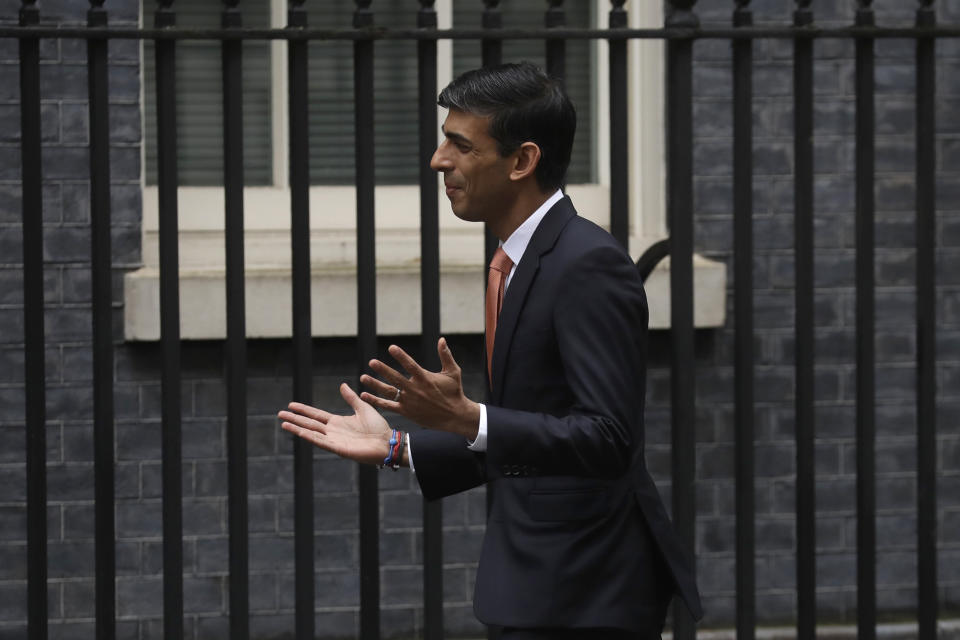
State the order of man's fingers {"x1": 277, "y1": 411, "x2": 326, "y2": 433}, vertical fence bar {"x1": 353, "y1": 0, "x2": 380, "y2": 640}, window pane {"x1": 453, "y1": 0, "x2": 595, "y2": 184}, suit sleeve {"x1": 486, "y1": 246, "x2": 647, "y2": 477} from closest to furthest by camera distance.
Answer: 1. suit sleeve {"x1": 486, "y1": 246, "x2": 647, "y2": 477}
2. man's fingers {"x1": 277, "y1": 411, "x2": 326, "y2": 433}
3. vertical fence bar {"x1": 353, "y1": 0, "x2": 380, "y2": 640}
4. window pane {"x1": 453, "y1": 0, "x2": 595, "y2": 184}

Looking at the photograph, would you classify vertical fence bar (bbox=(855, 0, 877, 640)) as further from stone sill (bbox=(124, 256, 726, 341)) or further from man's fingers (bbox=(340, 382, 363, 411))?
stone sill (bbox=(124, 256, 726, 341))

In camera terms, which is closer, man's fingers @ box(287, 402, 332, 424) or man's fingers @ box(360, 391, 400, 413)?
man's fingers @ box(360, 391, 400, 413)

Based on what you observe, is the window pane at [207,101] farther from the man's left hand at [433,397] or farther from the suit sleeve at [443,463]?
the man's left hand at [433,397]

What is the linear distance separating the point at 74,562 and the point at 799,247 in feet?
10.6

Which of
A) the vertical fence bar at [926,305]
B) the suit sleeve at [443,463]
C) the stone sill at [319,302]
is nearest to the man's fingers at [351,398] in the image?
the suit sleeve at [443,463]

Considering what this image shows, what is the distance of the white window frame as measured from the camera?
19.0 feet

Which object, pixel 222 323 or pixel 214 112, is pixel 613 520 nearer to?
pixel 222 323

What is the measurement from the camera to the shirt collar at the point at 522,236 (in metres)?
2.89

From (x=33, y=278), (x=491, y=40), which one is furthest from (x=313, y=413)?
(x=491, y=40)

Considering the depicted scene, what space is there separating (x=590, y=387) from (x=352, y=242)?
11.7ft

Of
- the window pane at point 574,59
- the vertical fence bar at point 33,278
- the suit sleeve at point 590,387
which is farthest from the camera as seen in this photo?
the window pane at point 574,59

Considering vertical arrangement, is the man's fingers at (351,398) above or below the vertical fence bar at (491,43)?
below

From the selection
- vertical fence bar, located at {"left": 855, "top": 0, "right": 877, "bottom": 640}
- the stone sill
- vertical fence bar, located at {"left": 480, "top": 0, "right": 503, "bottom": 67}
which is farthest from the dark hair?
the stone sill

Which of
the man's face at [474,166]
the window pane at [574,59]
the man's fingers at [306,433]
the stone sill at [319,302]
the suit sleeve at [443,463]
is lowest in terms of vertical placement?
the suit sleeve at [443,463]
